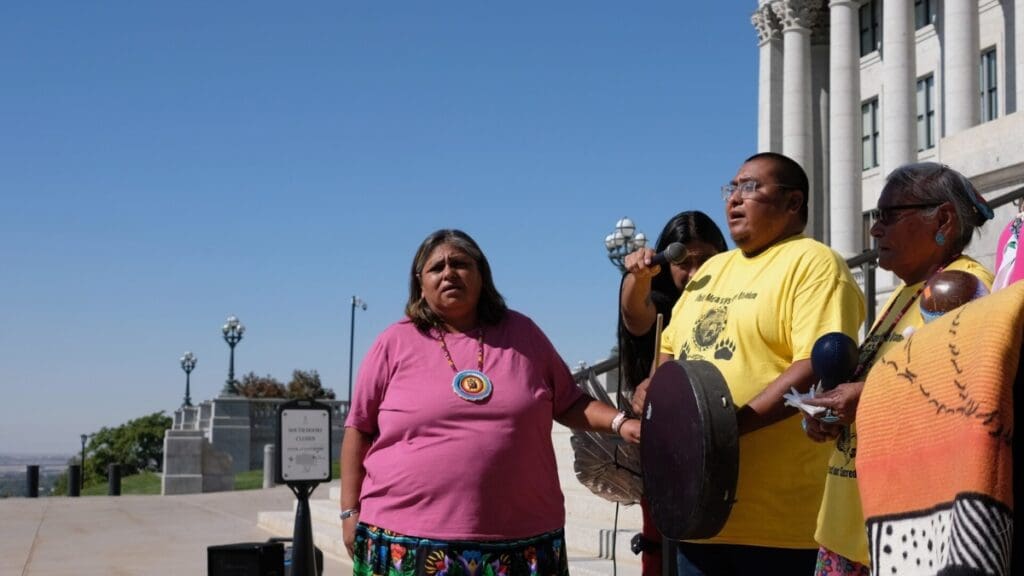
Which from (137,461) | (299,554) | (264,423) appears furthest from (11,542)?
(137,461)

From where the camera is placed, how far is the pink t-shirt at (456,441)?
4.38m

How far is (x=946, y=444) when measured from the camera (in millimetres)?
1438

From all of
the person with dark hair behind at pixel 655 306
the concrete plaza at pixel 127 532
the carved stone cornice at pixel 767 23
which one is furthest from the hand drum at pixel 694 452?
the carved stone cornice at pixel 767 23

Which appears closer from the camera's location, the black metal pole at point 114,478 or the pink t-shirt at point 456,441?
A: the pink t-shirt at point 456,441

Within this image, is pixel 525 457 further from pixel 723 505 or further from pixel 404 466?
pixel 723 505

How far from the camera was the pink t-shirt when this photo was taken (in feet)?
14.4

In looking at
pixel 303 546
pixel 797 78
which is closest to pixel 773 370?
pixel 303 546

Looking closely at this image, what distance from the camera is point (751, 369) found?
3723 mm

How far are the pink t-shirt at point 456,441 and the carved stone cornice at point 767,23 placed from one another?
41.2 m

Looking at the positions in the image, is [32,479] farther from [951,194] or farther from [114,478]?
[951,194]

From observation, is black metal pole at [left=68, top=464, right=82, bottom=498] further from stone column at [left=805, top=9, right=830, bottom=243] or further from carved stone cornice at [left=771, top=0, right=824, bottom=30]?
carved stone cornice at [left=771, top=0, right=824, bottom=30]

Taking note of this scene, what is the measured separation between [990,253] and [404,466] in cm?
633

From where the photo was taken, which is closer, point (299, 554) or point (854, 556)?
point (854, 556)

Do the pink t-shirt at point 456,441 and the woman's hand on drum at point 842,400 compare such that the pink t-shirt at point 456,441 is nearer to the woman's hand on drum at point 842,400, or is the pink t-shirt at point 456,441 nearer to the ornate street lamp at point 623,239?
the woman's hand on drum at point 842,400
